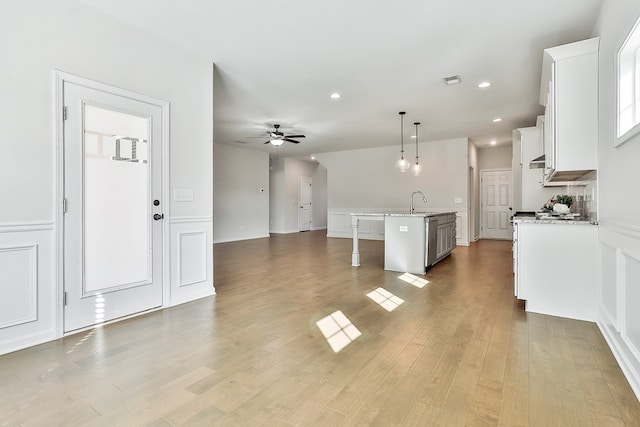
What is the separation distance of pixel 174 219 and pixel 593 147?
13.7ft

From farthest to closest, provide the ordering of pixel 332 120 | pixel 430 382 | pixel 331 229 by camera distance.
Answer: pixel 331 229 → pixel 332 120 → pixel 430 382

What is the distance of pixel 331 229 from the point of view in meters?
10.6

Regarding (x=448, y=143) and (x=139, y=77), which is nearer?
(x=139, y=77)

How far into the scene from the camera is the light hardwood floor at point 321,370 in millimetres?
1602

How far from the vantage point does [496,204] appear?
9805 mm

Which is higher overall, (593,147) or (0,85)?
(0,85)

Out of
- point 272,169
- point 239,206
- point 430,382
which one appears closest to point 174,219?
point 430,382

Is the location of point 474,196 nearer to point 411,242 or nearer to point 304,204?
point 411,242

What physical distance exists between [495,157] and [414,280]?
724 centimetres

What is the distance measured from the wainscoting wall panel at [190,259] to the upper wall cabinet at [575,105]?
149 inches

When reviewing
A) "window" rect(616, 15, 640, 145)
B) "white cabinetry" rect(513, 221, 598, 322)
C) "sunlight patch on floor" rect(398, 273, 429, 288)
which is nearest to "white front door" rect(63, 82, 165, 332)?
"sunlight patch on floor" rect(398, 273, 429, 288)

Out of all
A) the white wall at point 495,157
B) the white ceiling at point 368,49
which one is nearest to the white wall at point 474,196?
the white wall at point 495,157

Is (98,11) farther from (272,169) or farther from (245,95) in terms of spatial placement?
(272,169)

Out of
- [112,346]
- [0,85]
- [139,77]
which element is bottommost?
[112,346]
